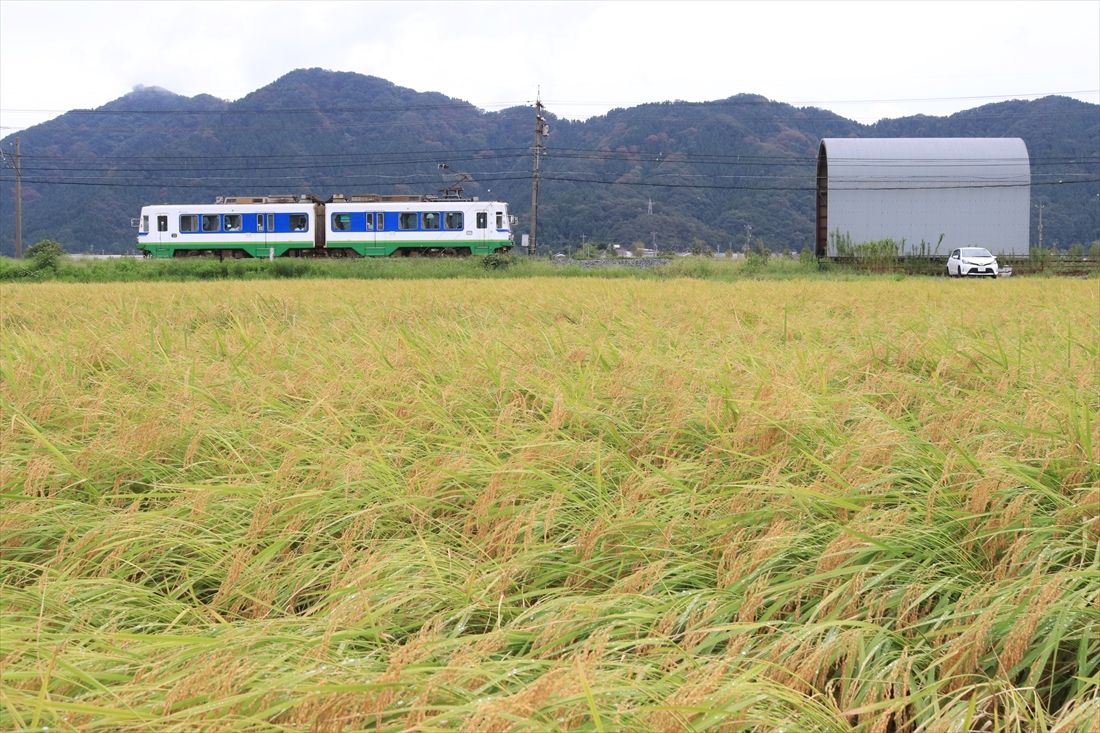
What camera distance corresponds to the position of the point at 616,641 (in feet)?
5.65

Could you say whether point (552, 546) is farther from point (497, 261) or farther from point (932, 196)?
point (932, 196)

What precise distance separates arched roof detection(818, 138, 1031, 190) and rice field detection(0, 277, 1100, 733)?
30331 mm

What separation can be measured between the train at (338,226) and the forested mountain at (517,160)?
28996 mm

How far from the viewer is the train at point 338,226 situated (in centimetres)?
2777

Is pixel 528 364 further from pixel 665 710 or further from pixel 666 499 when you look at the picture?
pixel 665 710

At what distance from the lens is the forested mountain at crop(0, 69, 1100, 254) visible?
6506 cm

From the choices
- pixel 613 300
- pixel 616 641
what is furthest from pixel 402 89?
pixel 616 641

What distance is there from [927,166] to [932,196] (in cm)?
135

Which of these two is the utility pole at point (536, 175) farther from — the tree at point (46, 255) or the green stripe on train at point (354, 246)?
the tree at point (46, 255)

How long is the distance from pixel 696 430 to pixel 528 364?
4.70 ft

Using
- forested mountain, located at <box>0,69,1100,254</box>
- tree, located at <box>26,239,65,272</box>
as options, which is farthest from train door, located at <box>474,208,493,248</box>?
forested mountain, located at <box>0,69,1100,254</box>

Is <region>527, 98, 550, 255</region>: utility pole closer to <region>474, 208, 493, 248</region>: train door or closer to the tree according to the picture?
<region>474, 208, 493, 248</region>: train door

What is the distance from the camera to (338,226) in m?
27.9

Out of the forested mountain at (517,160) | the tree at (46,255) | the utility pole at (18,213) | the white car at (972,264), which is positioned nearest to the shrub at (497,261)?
the tree at (46,255)
